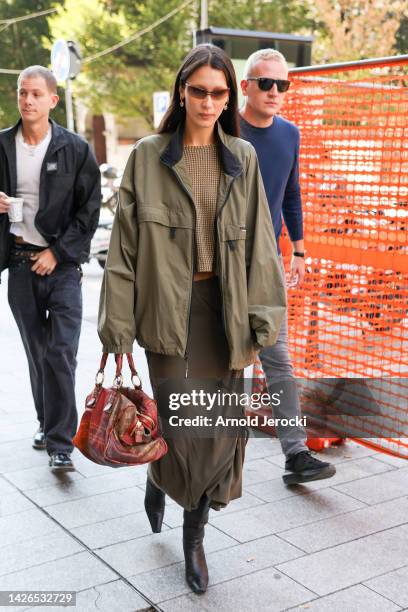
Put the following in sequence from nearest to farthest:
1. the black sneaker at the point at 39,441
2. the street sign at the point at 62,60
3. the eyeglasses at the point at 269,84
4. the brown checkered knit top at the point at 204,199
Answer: the brown checkered knit top at the point at 204,199, the eyeglasses at the point at 269,84, the black sneaker at the point at 39,441, the street sign at the point at 62,60

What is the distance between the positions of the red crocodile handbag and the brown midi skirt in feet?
0.51

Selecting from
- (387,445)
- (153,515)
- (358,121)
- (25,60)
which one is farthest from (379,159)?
(25,60)

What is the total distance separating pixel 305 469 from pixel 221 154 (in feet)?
5.82

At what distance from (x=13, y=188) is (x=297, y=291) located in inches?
74.0

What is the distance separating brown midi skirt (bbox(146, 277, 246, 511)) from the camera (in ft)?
10.5

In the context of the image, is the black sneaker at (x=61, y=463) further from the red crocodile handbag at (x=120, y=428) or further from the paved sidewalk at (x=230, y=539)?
the red crocodile handbag at (x=120, y=428)

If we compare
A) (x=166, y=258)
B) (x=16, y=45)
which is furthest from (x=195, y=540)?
(x=16, y=45)

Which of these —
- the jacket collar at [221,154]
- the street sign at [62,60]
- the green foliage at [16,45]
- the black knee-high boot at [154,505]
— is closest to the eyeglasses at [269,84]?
the jacket collar at [221,154]

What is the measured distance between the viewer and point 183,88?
3.15 metres

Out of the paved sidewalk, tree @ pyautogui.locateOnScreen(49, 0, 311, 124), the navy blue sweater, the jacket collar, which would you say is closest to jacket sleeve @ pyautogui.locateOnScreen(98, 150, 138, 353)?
the jacket collar

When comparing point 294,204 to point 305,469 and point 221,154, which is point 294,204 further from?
point 305,469

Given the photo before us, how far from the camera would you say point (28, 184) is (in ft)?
14.6

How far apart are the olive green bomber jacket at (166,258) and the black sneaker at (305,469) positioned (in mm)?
1193

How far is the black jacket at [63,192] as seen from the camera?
4.41 meters
